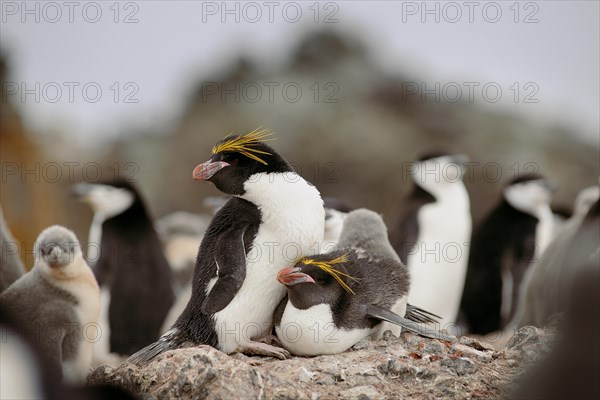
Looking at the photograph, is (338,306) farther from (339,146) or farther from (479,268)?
(339,146)

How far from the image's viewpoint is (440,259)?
24.8ft

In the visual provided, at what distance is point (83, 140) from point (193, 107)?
7.48 feet

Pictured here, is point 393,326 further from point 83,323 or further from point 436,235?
point 436,235

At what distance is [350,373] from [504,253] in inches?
204

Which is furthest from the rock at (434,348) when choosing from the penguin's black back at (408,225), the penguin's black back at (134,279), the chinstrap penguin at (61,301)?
the penguin's black back at (134,279)

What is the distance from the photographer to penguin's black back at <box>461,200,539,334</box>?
8.92 meters

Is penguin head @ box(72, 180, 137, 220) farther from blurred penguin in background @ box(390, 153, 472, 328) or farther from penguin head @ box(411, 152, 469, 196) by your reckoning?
penguin head @ box(411, 152, 469, 196)

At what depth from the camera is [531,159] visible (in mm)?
16438

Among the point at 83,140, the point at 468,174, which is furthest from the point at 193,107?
the point at 468,174

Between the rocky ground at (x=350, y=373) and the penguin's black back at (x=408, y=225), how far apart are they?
3119 mm

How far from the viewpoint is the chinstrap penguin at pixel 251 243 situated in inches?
173

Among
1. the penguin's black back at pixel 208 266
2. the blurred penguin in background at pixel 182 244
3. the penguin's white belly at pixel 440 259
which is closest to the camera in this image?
the penguin's black back at pixel 208 266

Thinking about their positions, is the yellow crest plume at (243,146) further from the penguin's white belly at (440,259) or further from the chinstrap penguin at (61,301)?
the penguin's white belly at (440,259)

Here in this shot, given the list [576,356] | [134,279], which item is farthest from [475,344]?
[134,279]
